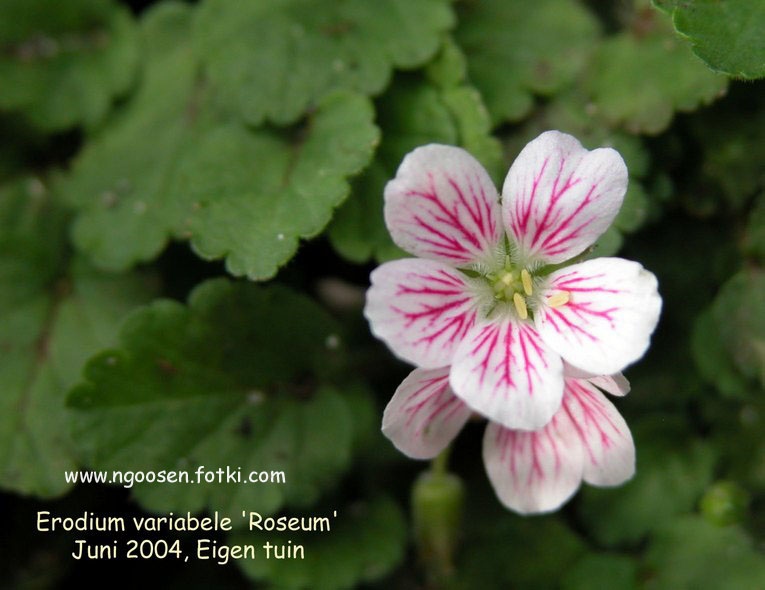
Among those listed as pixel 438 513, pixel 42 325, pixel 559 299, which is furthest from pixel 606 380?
pixel 42 325

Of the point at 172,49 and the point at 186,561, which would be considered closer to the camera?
the point at 186,561

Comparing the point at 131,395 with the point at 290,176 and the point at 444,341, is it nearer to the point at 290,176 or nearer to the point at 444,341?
the point at 290,176

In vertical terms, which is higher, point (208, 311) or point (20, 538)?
point (208, 311)

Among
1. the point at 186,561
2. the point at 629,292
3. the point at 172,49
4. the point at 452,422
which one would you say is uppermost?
the point at 629,292

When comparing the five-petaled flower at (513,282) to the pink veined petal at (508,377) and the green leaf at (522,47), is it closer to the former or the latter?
the pink veined petal at (508,377)

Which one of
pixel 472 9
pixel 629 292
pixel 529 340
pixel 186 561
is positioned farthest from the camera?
pixel 472 9

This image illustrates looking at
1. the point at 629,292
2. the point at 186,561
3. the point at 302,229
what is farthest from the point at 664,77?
the point at 186,561

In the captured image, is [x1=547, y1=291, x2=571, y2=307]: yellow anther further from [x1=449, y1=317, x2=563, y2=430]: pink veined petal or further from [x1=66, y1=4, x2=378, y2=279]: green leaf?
[x1=66, y1=4, x2=378, y2=279]: green leaf

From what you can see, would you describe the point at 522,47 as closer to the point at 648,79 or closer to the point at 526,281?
the point at 648,79
